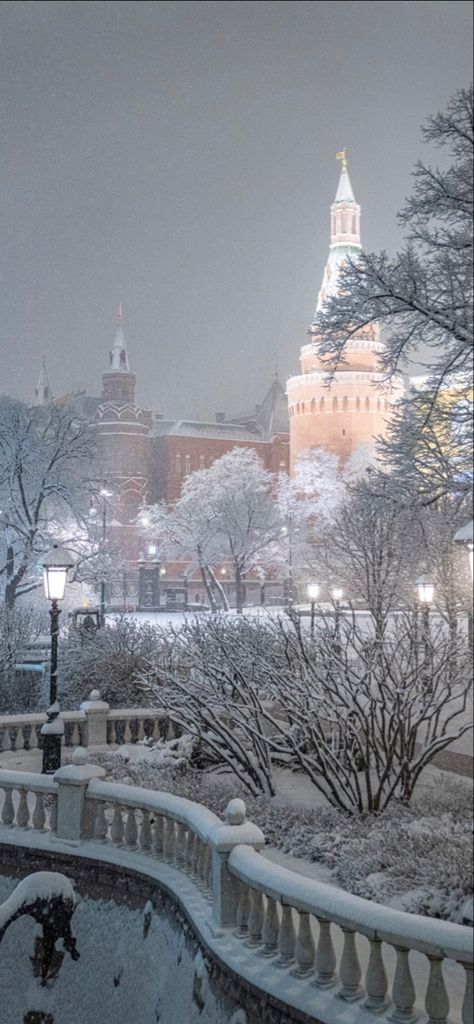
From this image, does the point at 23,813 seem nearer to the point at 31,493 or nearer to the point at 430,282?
the point at 31,493

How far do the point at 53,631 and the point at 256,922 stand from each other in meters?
2.27

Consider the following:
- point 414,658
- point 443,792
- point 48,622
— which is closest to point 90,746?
point 48,622

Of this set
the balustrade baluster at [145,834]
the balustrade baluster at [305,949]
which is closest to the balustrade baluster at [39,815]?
the balustrade baluster at [145,834]

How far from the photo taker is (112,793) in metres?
4.95

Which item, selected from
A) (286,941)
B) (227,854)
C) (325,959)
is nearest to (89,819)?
(227,854)

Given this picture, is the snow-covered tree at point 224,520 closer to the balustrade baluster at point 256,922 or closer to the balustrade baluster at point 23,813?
the balustrade baluster at point 23,813

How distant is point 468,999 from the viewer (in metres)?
2.39

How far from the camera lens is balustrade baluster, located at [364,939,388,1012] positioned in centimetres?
283

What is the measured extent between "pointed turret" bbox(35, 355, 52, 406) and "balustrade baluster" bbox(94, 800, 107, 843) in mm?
2992

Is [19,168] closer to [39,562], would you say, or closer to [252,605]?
[39,562]

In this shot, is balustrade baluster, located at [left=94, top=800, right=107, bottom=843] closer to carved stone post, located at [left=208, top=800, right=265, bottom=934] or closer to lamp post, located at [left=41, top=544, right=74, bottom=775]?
lamp post, located at [left=41, top=544, right=74, bottom=775]

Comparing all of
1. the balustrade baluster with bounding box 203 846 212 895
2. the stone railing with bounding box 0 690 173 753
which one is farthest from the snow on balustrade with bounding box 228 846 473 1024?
the stone railing with bounding box 0 690 173 753

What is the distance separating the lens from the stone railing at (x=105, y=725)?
5.93 meters

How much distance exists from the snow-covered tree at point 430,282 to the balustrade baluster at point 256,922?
6.85 ft
